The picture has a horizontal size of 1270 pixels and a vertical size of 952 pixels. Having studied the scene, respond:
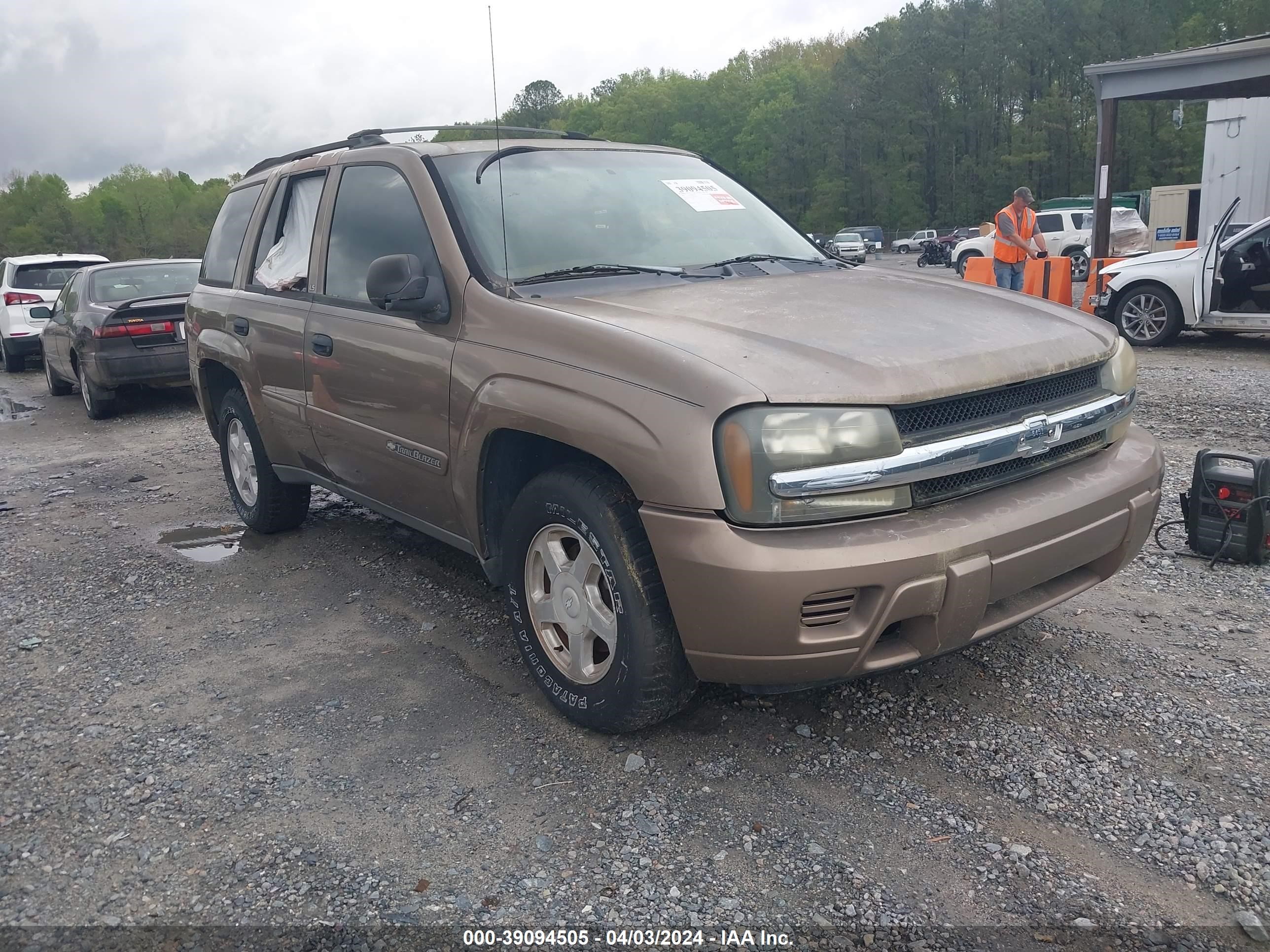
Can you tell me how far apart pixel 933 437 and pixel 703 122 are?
89.2 m

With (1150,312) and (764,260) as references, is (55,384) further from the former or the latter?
(1150,312)

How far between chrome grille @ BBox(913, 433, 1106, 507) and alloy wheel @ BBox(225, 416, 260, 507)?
374 cm

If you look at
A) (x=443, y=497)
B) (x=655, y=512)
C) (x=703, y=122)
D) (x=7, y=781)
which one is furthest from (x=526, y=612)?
(x=703, y=122)

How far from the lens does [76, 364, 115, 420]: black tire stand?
10148mm

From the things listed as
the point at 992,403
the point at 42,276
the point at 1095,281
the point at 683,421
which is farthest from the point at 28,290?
the point at 992,403

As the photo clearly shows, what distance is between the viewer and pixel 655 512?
262cm

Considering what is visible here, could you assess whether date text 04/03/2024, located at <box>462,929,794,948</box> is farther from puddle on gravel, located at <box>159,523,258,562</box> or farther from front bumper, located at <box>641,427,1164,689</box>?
puddle on gravel, located at <box>159,523,258,562</box>

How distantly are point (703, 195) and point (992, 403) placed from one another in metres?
1.83

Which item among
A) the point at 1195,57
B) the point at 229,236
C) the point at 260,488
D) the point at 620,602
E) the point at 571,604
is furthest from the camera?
the point at 1195,57

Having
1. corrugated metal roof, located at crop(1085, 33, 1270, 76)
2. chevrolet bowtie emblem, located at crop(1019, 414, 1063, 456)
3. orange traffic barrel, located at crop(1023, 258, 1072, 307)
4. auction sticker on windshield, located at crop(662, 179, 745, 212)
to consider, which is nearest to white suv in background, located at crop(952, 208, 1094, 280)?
corrugated metal roof, located at crop(1085, 33, 1270, 76)

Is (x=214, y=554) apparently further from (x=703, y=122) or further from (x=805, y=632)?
(x=703, y=122)

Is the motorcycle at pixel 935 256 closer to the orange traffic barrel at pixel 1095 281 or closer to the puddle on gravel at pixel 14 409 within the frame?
the orange traffic barrel at pixel 1095 281

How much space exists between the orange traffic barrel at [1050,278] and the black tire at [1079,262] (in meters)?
12.7

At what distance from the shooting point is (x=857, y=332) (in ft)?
9.50
